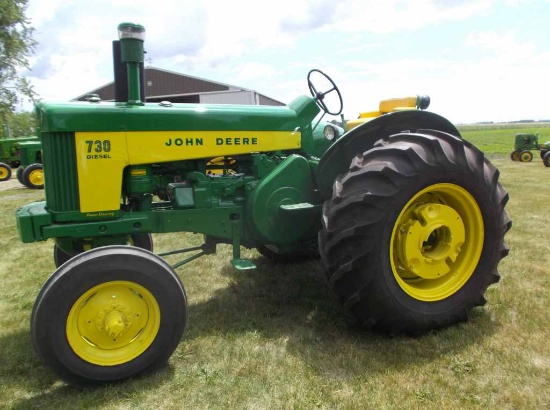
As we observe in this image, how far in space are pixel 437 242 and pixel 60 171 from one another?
270cm

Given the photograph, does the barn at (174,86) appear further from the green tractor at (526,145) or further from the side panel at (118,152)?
the side panel at (118,152)

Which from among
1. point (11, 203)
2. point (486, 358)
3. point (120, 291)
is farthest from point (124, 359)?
point (11, 203)

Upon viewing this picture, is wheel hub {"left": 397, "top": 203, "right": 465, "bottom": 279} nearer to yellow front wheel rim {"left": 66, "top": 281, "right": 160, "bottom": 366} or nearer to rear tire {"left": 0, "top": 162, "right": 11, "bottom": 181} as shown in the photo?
yellow front wheel rim {"left": 66, "top": 281, "right": 160, "bottom": 366}

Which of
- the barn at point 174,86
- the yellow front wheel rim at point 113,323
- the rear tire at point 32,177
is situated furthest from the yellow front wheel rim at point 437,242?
the barn at point 174,86

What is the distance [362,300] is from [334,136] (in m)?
1.73

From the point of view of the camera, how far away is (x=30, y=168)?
13.7 meters

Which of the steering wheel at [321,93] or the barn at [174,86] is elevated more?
the barn at [174,86]

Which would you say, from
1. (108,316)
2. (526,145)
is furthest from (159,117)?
(526,145)

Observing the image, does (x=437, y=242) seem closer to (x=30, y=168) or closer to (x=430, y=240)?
(x=430, y=240)

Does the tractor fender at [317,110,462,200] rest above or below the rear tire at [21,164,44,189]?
above

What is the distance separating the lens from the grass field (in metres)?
2.61

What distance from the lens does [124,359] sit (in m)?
2.81

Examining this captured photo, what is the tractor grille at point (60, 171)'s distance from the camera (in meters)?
3.10

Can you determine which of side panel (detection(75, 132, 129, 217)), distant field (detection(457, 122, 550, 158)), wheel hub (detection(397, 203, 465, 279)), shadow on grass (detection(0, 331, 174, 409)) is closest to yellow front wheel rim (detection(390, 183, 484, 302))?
wheel hub (detection(397, 203, 465, 279))
